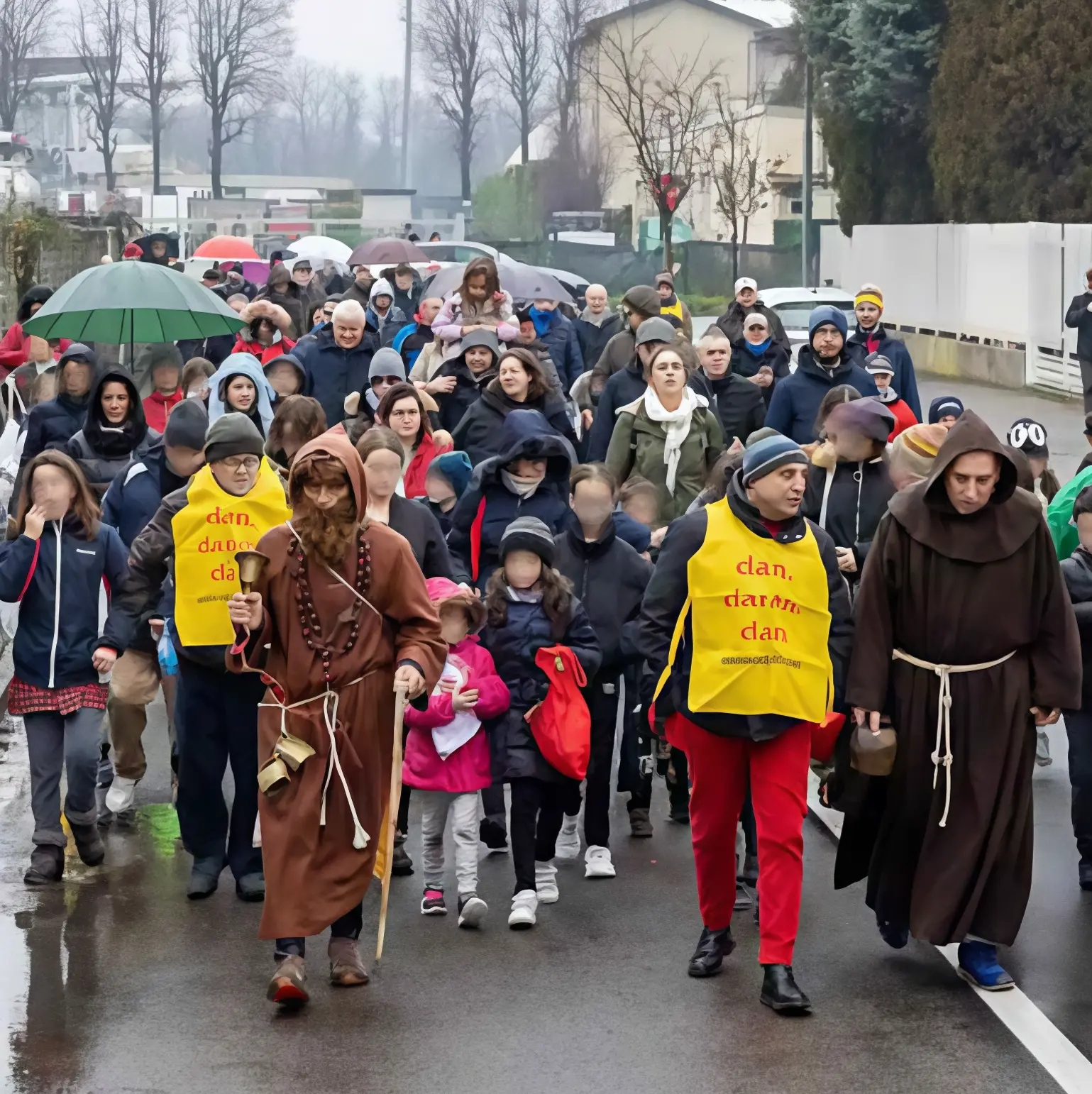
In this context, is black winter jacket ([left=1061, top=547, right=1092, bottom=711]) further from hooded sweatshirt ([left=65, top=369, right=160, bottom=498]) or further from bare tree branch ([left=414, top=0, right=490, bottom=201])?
bare tree branch ([left=414, top=0, right=490, bottom=201])

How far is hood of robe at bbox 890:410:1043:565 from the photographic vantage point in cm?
670

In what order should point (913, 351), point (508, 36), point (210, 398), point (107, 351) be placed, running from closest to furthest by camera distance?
1. point (210, 398)
2. point (107, 351)
3. point (913, 351)
4. point (508, 36)

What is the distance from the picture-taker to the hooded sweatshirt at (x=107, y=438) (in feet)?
32.8

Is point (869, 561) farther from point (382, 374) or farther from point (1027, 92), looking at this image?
point (1027, 92)

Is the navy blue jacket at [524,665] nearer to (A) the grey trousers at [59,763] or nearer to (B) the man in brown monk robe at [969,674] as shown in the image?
(B) the man in brown monk robe at [969,674]

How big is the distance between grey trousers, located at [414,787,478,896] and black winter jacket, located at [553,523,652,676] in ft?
3.00

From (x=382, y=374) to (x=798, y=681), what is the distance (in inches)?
208

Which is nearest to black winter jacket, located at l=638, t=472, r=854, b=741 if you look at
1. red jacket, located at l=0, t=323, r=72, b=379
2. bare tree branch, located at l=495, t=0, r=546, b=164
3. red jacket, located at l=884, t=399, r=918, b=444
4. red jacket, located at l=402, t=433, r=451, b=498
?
red jacket, located at l=402, t=433, r=451, b=498

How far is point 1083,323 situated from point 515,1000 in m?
15.5

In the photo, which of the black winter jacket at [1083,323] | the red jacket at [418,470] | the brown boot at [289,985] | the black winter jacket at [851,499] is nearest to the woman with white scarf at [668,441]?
the red jacket at [418,470]

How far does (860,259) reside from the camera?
42.1 metres

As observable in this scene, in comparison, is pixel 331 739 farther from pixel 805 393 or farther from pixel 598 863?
pixel 805 393

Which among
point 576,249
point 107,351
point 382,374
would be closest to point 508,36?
point 576,249

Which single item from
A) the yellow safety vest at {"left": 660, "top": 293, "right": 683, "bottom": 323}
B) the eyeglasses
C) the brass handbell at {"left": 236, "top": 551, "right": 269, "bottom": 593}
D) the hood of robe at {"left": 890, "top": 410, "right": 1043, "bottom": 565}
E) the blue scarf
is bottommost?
the brass handbell at {"left": 236, "top": 551, "right": 269, "bottom": 593}
